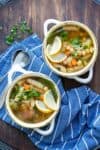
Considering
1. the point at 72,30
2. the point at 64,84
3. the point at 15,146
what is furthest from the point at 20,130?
the point at 72,30

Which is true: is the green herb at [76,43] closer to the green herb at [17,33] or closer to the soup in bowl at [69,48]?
the soup in bowl at [69,48]

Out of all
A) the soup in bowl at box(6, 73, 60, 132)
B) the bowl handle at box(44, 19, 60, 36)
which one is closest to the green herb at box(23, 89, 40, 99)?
the soup in bowl at box(6, 73, 60, 132)

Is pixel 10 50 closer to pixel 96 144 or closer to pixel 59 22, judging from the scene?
pixel 59 22

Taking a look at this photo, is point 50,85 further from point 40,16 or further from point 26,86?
point 40,16

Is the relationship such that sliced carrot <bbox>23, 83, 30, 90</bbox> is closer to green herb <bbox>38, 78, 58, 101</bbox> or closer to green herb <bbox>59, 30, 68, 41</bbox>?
green herb <bbox>38, 78, 58, 101</bbox>

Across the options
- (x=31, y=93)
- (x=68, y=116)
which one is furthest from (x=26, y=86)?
(x=68, y=116)

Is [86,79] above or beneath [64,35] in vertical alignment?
beneath

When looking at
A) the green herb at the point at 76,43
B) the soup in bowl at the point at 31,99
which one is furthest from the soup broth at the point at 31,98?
the green herb at the point at 76,43
